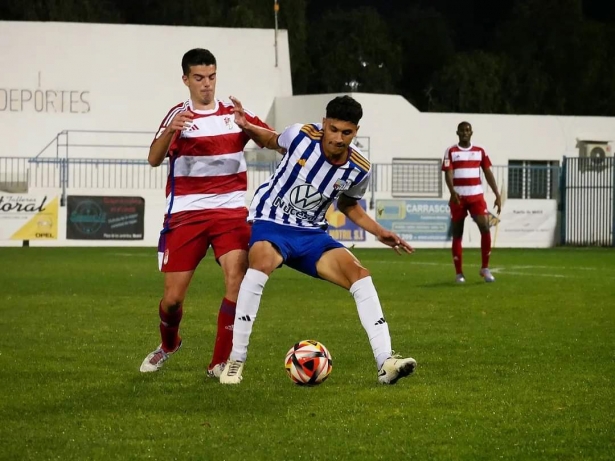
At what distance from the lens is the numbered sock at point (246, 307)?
24.8 feet

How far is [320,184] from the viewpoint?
7488 millimetres

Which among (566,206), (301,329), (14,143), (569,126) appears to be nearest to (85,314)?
(301,329)

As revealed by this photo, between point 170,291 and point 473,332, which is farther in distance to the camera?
point 473,332

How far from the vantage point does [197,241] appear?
26.3 ft

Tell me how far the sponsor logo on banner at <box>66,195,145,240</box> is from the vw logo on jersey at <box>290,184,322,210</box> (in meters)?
23.5

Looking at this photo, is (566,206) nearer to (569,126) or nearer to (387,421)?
(569,126)

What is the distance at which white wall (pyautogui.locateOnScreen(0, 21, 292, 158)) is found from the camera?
3912cm

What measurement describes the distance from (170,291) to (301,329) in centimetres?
311

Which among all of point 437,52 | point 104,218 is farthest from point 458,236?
point 437,52

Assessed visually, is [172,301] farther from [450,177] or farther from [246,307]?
[450,177]

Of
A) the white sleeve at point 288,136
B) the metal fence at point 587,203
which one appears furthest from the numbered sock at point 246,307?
the metal fence at point 587,203

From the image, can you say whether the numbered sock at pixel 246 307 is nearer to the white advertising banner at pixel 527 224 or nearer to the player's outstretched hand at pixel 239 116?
the player's outstretched hand at pixel 239 116

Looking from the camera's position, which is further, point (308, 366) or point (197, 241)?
point (197, 241)

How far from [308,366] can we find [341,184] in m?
1.15
